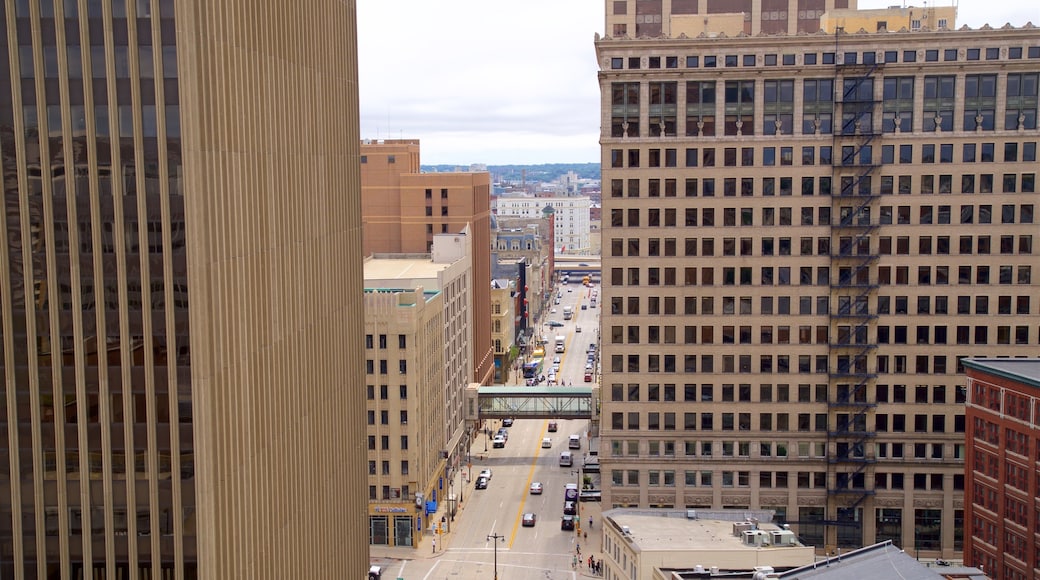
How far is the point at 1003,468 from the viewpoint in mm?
84938

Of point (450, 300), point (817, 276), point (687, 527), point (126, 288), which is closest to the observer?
point (126, 288)

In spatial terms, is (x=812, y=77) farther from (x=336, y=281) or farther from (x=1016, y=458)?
(x=336, y=281)

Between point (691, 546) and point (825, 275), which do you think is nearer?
point (691, 546)

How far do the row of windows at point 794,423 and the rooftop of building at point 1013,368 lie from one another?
1708 centimetres

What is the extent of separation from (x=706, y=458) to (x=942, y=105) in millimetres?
41410

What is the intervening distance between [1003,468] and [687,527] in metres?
25.8

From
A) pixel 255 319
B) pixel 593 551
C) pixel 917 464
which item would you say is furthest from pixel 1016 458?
pixel 255 319

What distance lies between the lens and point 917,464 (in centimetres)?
10562

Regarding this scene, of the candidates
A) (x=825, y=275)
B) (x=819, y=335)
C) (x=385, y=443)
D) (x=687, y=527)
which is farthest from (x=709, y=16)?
(x=385, y=443)

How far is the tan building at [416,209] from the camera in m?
176

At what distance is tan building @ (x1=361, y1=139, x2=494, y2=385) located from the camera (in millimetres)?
175750

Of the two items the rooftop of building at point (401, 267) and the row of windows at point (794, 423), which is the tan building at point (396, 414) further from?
the row of windows at point (794, 423)

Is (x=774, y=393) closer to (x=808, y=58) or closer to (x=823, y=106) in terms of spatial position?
(x=823, y=106)

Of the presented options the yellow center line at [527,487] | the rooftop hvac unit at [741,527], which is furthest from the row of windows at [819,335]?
the yellow center line at [527,487]
